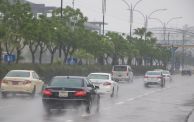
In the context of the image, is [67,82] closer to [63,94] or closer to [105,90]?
[63,94]

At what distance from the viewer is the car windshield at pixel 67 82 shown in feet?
70.3

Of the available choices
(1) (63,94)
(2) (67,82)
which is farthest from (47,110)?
(2) (67,82)

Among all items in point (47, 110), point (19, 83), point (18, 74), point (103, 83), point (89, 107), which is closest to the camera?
point (47, 110)

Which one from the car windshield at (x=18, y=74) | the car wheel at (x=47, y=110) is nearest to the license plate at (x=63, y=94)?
the car wheel at (x=47, y=110)

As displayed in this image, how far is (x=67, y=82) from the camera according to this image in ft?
70.9

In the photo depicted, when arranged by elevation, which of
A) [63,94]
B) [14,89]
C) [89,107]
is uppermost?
[63,94]

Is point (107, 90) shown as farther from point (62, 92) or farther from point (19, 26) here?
point (19, 26)

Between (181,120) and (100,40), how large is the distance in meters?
62.1

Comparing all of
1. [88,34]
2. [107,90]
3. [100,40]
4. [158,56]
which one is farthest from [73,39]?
[158,56]

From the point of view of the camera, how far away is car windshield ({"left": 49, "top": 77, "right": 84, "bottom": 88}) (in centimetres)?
2142

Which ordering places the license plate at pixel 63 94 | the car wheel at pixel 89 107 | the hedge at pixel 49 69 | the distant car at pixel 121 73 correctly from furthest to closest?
the distant car at pixel 121 73 → the hedge at pixel 49 69 → the car wheel at pixel 89 107 → the license plate at pixel 63 94

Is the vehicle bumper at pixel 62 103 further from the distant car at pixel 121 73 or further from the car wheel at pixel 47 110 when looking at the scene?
the distant car at pixel 121 73

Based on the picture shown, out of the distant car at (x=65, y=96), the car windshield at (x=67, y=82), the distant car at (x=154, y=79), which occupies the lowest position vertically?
the distant car at (x=154, y=79)

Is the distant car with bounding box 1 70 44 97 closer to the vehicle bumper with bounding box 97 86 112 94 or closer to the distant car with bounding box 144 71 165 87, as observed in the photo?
the vehicle bumper with bounding box 97 86 112 94
